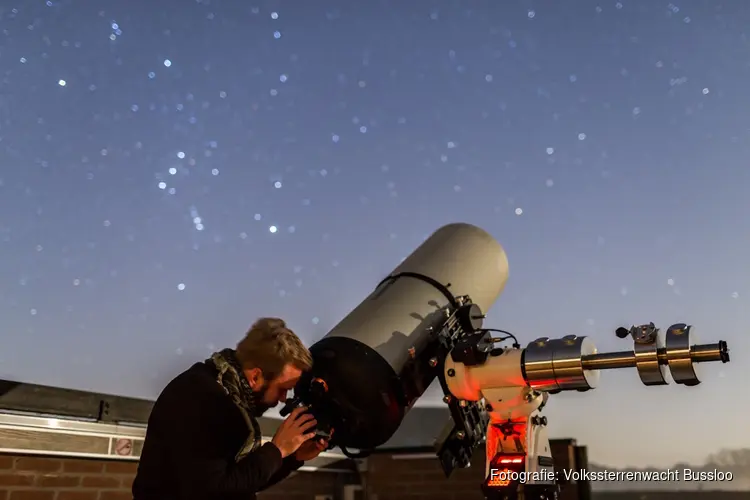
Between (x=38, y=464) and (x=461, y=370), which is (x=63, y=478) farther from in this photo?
(x=461, y=370)

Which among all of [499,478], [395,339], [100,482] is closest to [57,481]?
[100,482]

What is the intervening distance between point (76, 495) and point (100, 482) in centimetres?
17

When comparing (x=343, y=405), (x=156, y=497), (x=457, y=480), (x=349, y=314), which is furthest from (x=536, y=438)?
(x=457, y=480)

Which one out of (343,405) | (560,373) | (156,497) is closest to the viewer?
(156,497)

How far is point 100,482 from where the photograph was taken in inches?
148

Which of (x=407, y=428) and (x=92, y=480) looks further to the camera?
(x=407, y=428)

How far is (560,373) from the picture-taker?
7.70ft

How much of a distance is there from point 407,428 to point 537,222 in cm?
210

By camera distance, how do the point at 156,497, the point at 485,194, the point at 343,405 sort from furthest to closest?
the point at 485,194, the point at 343,405, the point at 156,497

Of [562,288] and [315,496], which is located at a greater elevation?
[562,288]

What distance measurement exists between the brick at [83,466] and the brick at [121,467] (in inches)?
1.9

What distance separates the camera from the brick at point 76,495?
11.6 feet

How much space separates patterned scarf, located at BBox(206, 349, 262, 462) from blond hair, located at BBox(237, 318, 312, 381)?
0.05m

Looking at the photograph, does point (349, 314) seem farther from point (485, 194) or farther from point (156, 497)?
point (485, 194)
